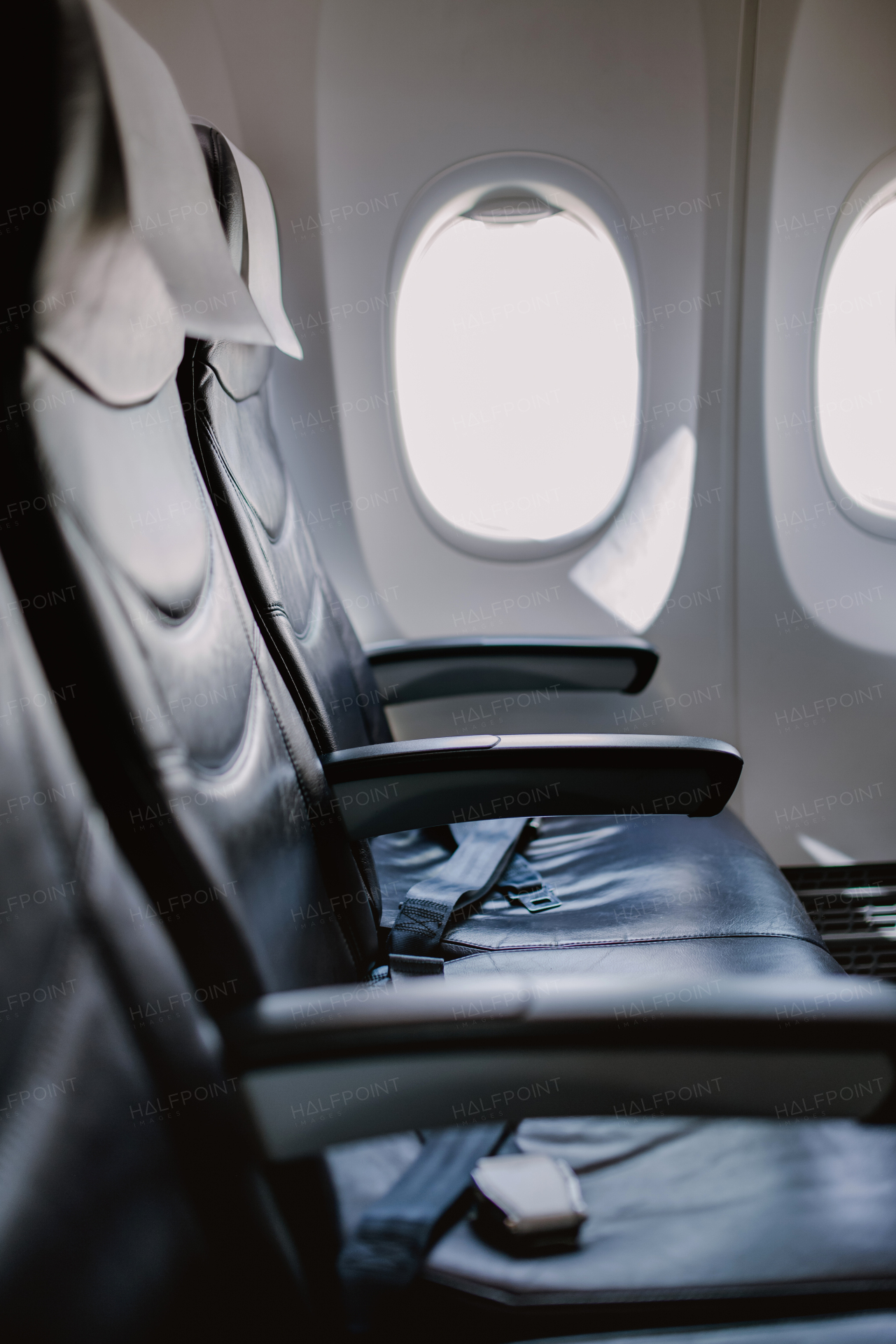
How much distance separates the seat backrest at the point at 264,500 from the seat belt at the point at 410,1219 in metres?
0.53

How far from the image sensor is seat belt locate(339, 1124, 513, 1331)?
0.60 meters

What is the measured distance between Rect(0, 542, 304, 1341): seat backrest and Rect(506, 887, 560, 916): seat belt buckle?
736 millimetres

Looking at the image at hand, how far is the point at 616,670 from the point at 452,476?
70 centimetres

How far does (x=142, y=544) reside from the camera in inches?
27.9

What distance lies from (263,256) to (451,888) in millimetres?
996

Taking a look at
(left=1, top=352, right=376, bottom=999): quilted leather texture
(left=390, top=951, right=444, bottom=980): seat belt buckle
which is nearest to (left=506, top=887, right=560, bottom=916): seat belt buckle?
(left=390, top=951, right=444, bottom=980): seat belt buckle

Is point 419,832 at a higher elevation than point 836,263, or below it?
below

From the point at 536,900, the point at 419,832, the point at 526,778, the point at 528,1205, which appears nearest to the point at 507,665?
the point at 419,832

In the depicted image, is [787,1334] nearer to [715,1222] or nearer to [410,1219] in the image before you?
[715,1222]

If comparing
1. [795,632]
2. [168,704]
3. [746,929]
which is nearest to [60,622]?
[168,704]

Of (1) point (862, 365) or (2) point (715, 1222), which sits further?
(1) point (862, 365)

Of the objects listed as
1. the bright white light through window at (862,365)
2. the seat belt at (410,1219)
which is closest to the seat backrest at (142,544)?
the seat belt at (410,1219)

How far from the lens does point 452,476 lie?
2.13m

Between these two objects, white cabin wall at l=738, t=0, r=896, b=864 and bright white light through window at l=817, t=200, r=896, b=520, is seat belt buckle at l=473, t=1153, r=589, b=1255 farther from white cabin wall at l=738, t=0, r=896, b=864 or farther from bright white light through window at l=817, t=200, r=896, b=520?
bright white light through window at l=817, t=200, r=896, b=520
